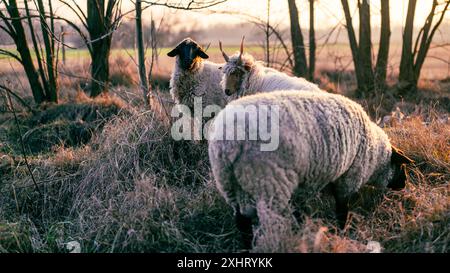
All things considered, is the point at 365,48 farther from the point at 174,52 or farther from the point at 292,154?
the point at 292,154

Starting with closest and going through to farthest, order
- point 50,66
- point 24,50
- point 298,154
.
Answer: point 298,154, point 24,50, point 50,66

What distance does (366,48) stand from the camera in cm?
968

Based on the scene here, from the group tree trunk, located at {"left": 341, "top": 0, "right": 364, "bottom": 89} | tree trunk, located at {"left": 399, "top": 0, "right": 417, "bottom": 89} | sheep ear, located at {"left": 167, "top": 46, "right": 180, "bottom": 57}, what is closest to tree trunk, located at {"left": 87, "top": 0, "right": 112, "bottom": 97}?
sheep ear, located at {"left": 167, "top": 46, "right": 180, "bottom": 57}

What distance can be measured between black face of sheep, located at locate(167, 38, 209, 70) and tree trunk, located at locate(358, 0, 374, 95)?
447 cm

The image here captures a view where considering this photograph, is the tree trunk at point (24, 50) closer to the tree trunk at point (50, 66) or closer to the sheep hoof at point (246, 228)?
the tree trunk at point (50, 66)

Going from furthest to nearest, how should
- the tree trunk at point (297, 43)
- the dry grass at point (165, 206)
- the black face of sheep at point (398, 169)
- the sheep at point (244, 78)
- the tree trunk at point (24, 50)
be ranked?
1. the tree trunk at point (297, 43)
2. the tree trunk at point (24, 50)
3. the sheep at point (244, 78)
4. the black face of sheep at point (398, 169)
5. the dry grass at point (165, 206)

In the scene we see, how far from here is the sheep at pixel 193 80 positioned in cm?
625

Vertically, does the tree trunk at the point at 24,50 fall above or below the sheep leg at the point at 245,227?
above

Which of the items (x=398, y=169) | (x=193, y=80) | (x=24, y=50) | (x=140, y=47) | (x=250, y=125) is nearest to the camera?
(x=250, y=125)

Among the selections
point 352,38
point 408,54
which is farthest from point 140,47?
point 408,54

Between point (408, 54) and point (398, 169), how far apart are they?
6.27 meters

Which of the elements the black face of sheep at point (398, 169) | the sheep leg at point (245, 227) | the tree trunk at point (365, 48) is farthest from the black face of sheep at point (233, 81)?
the tree trunk at point (365, 48)

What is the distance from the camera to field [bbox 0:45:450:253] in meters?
3.79

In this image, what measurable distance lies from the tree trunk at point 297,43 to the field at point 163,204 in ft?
13.5
